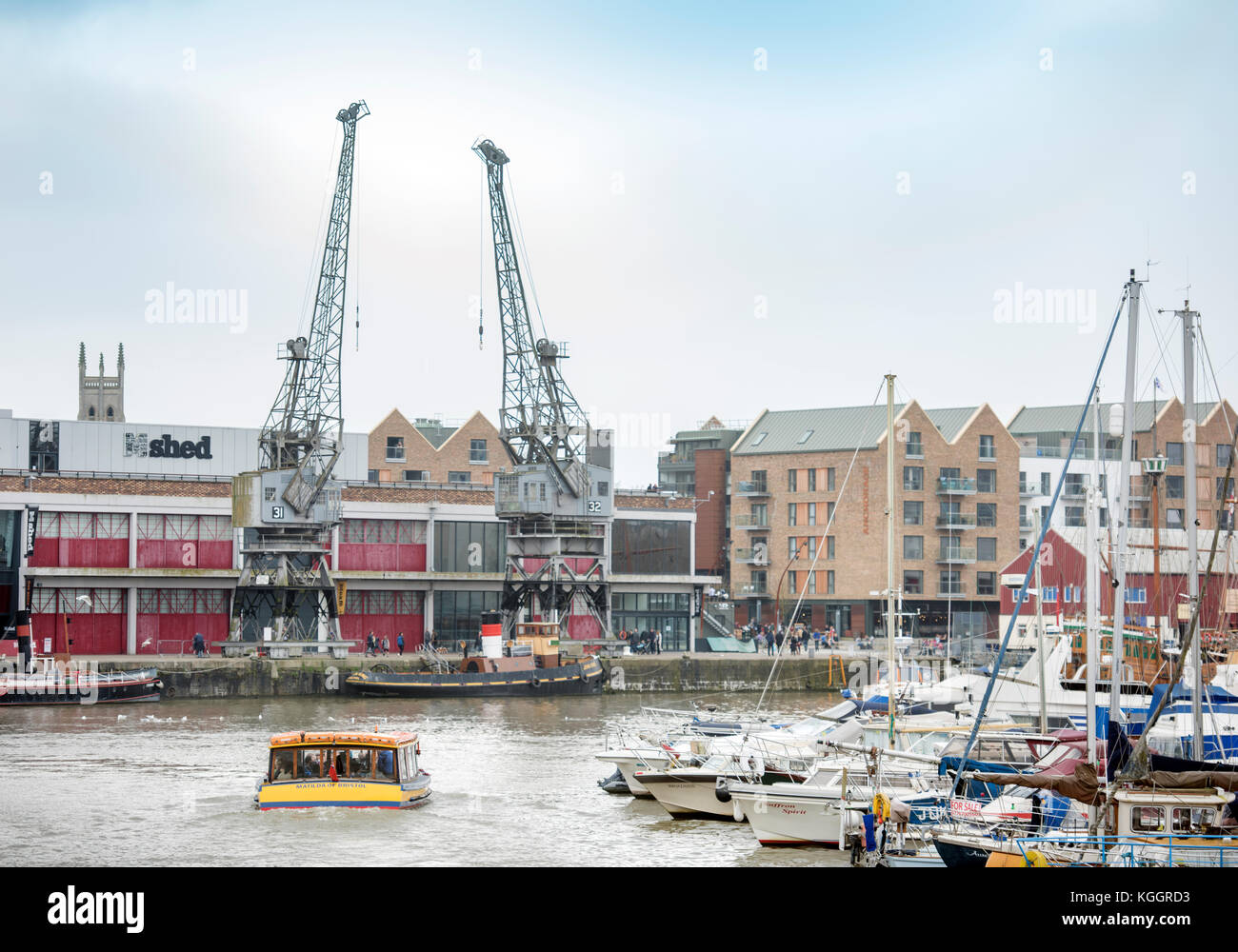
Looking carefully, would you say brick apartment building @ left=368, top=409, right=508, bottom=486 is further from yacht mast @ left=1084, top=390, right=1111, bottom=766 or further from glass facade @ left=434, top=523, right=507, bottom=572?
yacht mast @ left=1084, top=390, right=1111, bottom=766

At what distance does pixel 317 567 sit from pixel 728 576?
1424 inches

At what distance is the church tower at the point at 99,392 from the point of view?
157 meters

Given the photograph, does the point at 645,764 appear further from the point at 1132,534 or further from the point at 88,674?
the point at 1132,534

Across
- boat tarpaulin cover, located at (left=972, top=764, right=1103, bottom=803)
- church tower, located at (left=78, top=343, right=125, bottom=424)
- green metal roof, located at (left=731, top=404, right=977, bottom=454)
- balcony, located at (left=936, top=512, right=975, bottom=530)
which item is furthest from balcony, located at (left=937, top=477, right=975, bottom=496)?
church tower, located at (left=78, top=343, right=125, bottom=424)

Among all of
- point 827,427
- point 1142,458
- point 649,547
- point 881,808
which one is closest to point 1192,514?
point 881,808

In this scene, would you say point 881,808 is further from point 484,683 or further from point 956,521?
point 956,521

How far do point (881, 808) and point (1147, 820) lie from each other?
4.64 m

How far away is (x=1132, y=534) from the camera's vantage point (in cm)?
7825

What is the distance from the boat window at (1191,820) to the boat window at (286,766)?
19033 millimetres

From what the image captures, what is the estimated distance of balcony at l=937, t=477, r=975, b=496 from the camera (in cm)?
9500

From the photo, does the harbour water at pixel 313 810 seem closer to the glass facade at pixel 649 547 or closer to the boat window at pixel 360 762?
the boat window at pixel 360 762

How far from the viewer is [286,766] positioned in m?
34.8

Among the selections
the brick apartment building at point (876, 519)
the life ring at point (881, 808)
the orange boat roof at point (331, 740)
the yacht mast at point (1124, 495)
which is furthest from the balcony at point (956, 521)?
the life ring at point (881, 808)
